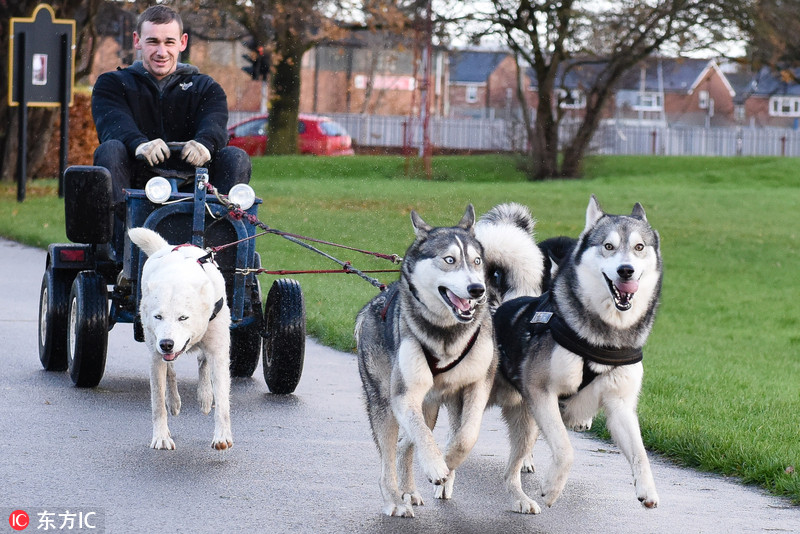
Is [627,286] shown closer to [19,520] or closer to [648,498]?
[648,498]

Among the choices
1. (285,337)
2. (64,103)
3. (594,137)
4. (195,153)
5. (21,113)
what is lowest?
(285,337)

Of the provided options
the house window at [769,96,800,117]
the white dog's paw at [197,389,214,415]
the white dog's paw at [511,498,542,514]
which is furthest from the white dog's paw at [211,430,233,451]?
the house window at [769,96,800,117]

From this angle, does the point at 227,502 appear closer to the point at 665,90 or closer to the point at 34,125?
the point at 34,125

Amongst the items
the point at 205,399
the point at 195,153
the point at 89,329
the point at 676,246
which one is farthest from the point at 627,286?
the point at 676,246

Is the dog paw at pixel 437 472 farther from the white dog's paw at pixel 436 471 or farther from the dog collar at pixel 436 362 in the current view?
the dog collar at pixel 436 362

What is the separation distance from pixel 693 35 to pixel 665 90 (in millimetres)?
75234

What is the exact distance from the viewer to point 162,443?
22.1 feet

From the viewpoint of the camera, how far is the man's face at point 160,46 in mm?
8352

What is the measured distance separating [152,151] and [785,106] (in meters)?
119

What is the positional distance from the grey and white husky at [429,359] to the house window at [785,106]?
11722cm

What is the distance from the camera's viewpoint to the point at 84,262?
870 centimetres

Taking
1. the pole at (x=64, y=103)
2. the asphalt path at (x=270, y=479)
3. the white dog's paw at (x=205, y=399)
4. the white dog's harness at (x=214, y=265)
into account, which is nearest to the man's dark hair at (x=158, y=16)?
the white dog's harness at (x=214, y=265)

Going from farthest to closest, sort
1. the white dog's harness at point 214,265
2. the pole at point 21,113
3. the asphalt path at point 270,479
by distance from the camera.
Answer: the pole at point 21,113 → the white dog's harness at point 214,265 → the asphalt path at point 270,479

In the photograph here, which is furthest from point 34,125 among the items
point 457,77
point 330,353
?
point 457,77
